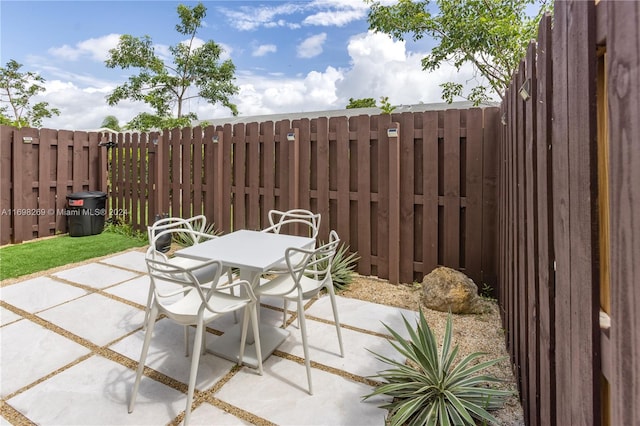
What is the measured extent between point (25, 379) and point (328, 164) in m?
3.21

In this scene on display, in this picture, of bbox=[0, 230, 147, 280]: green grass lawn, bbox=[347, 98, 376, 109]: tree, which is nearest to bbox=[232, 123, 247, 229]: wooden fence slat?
bbox=[0, 230, 147, 280]: green grass lawn

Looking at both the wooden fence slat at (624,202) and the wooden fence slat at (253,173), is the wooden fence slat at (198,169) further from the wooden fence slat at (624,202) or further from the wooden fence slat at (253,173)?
the wooden fence slat at (624,202)

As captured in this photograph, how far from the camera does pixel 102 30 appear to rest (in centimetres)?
793

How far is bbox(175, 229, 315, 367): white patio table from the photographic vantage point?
198cm

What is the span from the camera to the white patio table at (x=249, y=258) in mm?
1976

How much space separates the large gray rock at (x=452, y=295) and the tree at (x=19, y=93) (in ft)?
50.7

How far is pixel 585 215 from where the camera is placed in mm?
782

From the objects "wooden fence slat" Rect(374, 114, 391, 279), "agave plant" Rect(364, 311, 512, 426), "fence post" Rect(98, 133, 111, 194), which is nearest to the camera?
"agave plant" Rect(364, 311, 512, 426)

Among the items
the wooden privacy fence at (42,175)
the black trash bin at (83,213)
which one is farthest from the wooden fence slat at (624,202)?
the wooden privacy fence at (42,175)

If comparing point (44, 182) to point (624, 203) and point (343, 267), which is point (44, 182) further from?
point (624, 203)

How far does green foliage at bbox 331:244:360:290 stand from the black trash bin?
4.62m

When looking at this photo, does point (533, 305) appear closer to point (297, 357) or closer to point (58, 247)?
point (297, 357)

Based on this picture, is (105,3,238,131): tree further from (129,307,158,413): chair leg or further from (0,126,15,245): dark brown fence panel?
(129,307,158,413): chair leg

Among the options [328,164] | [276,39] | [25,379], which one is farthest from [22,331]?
[276,39]
